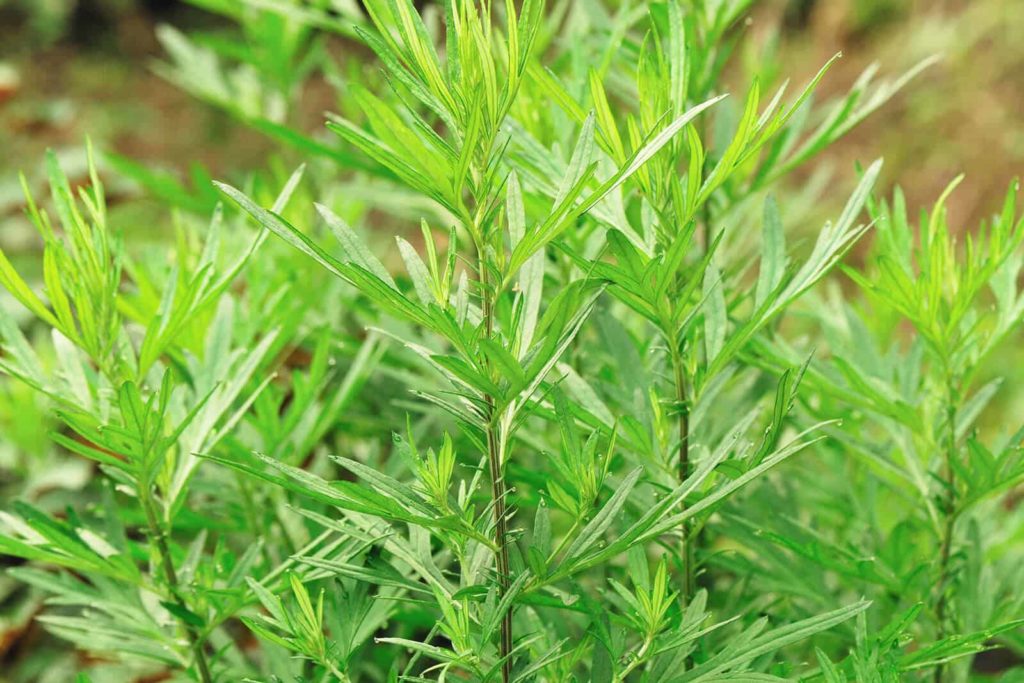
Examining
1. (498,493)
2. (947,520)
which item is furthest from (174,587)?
(947,520)

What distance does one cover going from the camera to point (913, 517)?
81cm

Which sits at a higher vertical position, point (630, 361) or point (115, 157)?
point (115, 157)

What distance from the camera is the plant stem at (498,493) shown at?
1.73 feet

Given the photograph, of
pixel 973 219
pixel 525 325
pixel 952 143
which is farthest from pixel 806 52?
pixel 525 325

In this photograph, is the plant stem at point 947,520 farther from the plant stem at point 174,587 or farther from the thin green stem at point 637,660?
the plant stem at point 174,587

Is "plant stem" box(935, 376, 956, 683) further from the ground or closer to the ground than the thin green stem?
further from the ground

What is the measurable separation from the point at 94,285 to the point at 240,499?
26 cm

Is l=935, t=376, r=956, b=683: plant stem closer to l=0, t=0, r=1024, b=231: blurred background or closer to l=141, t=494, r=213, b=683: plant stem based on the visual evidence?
l=141, t=494, r=213, b=683: plant stem

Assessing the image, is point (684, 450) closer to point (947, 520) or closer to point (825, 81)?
point (947, 520)

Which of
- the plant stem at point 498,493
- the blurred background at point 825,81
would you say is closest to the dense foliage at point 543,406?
the plant stem at point 498,493

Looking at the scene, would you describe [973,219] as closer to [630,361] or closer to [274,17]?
[274,17]

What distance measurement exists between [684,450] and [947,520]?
0.20 m

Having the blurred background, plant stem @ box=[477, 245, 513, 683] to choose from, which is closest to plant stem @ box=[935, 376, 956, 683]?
plant stem @ box=[477, 245, 513, 683]

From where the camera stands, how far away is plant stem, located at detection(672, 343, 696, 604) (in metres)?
0.63
